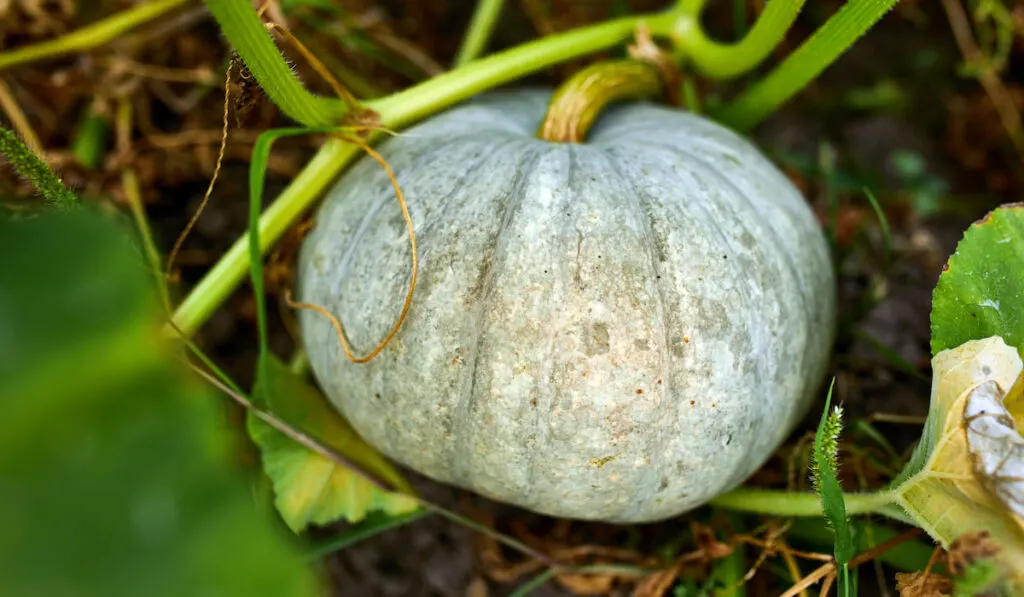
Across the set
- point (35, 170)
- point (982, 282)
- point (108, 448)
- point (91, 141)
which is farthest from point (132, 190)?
point (982, 282)

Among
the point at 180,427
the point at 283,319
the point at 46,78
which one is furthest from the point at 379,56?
the point at 180,427

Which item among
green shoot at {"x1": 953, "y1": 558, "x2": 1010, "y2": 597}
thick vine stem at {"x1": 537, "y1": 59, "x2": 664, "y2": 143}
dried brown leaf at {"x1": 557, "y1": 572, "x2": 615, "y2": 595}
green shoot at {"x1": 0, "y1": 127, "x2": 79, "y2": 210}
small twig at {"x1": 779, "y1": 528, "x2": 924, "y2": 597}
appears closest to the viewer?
green shoot at {"x1": 953, "y1": 558, "x2": 1010, "y2": 597}

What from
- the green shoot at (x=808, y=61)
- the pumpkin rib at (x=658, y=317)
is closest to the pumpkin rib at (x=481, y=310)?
the pumpkin rib at (x=658, y=317)

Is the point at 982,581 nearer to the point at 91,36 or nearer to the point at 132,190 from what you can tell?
the point at 132,190

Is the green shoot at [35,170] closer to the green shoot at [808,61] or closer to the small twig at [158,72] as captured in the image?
the small twig at [158,72]

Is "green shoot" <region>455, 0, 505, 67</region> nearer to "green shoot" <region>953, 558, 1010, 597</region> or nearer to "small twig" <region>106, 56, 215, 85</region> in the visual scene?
"small twig" <region>106, 56, 215, 85</region>

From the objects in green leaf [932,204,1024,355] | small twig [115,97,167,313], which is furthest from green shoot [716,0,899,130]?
small twig [115,97,167,313]
